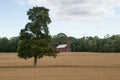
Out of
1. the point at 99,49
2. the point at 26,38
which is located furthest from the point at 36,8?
the point at 99,49

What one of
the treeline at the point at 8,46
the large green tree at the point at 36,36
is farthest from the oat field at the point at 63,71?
the treeline at the point at 8,46

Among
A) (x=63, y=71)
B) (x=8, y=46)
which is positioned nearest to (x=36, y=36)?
(x=63, y=71)

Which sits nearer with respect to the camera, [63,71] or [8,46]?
[63,71]

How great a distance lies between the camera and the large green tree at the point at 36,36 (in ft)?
180

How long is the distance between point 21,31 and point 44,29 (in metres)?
3.88

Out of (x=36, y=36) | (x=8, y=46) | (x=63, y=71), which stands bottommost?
(x=63, y=71)

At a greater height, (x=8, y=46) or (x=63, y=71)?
(x=8, y=46)

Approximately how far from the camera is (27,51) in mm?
54719

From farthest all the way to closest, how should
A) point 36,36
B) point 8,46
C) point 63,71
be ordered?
point 8,46
point 36,36
point 63,71

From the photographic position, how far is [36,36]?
56250mm

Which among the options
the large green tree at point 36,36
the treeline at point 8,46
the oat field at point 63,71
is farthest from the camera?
the treeline at point 8,46

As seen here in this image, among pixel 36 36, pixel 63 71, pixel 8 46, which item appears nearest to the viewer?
pixel 63 71

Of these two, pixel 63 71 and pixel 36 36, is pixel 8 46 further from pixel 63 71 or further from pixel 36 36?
pixel 63 71

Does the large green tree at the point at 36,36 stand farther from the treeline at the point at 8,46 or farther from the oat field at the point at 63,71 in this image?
the treeline at the point at 8,46
